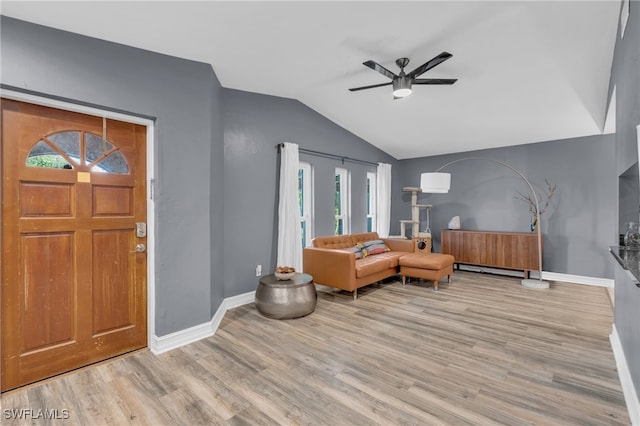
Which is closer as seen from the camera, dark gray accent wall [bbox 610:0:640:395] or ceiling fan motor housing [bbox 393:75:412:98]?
dark gray accent wall [bbox 610:0:640:395]

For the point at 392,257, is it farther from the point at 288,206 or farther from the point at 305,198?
the point at 288,206

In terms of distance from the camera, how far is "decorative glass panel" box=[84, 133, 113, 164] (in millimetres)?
2324

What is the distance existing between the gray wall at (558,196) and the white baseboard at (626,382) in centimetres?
275

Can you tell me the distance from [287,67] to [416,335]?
3.10m

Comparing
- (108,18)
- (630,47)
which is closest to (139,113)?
(108,18)

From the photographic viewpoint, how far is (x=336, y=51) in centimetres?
294

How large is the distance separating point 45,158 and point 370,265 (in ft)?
11.6

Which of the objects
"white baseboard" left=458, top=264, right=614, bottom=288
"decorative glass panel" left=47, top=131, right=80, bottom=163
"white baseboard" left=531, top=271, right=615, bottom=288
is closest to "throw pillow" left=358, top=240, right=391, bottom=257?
"white baseboard" left=458, top=264, right=614, bottom=288

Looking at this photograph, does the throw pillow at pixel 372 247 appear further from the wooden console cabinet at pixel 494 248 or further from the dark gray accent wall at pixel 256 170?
the wooden console cabinet at pixel 494 248

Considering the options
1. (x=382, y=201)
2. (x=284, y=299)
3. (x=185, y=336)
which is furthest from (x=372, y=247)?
(x=185, y=336)

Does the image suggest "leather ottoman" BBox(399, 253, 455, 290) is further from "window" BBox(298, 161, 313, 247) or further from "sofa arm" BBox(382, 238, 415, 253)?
"window" BBox(298, 161, 313, 247)

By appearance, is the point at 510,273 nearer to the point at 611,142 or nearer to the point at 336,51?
the point at 611,142

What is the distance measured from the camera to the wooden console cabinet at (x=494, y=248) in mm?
4891

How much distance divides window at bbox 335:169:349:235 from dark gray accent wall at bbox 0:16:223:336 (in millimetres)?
2718
